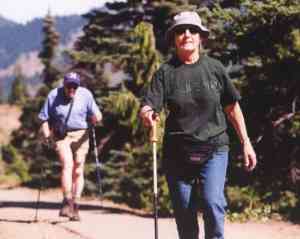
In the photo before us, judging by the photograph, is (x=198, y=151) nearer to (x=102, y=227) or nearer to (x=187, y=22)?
(x=187, y=22)

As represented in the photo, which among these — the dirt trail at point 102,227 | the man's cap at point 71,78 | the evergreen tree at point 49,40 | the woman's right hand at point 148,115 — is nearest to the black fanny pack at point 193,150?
the woman's right hand at point 148,115

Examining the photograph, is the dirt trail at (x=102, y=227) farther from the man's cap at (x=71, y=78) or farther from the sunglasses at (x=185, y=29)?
the sunglasses at (x=185, y=29)

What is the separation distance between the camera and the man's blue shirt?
30.9 feet

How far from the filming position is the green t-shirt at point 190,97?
17.1ft

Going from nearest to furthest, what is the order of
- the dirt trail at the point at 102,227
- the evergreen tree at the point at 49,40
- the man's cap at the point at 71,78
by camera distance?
the dirt trail at the point at 102,227 < the man's cap at the point at 71,78 < the evergreen tree at the point at 49,40

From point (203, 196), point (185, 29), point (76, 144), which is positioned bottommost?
point (76, 144)

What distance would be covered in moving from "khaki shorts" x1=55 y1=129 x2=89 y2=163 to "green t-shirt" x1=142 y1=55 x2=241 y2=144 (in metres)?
4.24

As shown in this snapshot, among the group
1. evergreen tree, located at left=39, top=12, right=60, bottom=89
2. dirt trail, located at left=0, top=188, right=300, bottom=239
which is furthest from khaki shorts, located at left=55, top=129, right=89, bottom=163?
evergreen tree, located at left=39, top=12, right=60, bottom=89

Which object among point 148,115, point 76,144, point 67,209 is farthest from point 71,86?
point 148,115

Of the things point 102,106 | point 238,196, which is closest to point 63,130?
point 238,196

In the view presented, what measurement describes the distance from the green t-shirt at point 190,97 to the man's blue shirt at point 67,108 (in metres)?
4.20

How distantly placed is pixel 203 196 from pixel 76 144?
4.51 metres

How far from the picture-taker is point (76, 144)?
9.55 metres

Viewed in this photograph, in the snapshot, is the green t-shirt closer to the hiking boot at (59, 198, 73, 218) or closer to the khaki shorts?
the hiking boot at (59, 198, 73, 218)
